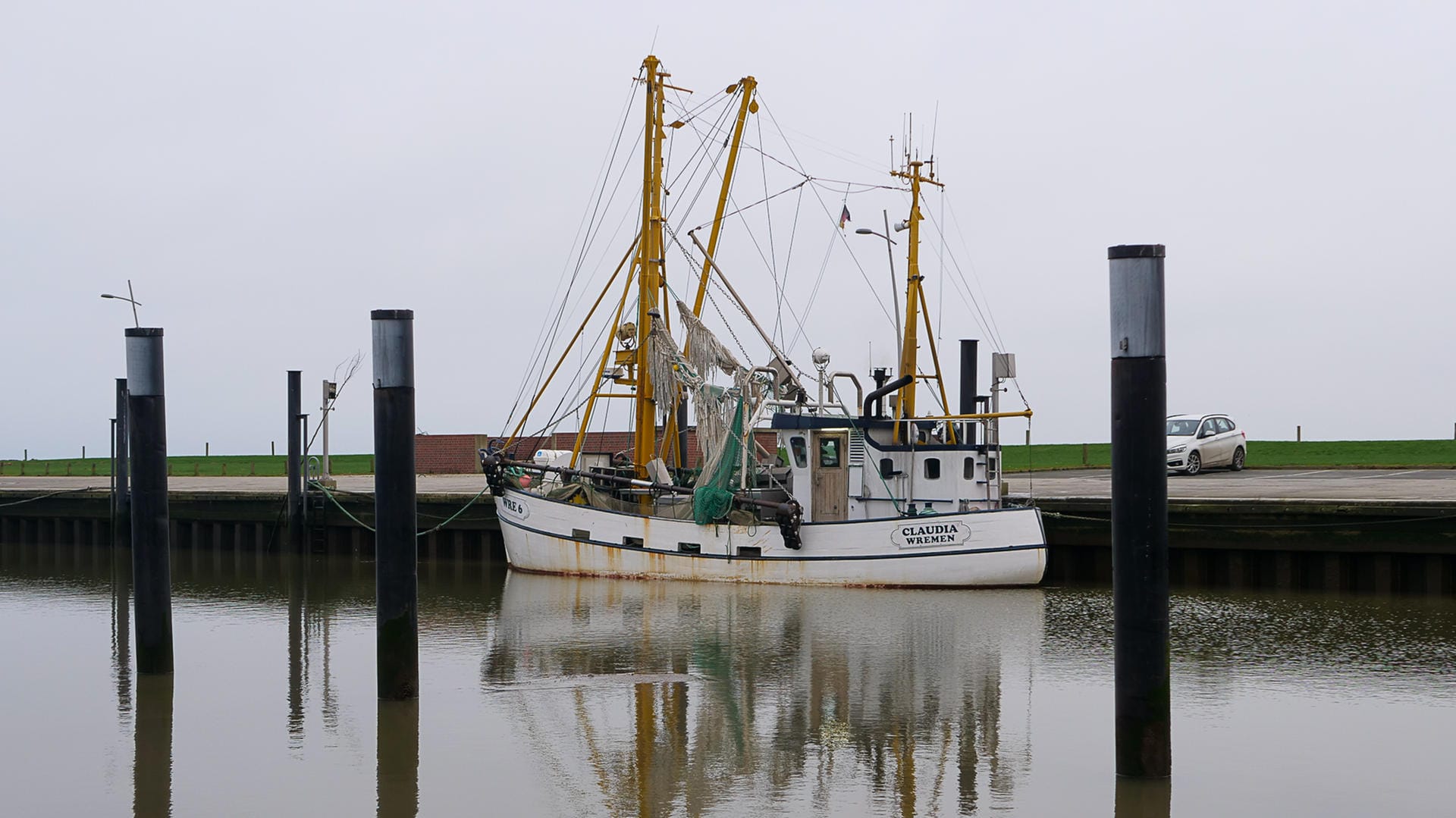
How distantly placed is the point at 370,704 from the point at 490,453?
44.0 feet

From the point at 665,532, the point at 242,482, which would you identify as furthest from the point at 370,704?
the point at 242,482

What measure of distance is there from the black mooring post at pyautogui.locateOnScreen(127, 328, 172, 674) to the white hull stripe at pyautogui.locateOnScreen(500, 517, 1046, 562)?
37.1ft

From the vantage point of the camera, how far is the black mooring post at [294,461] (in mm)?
29359

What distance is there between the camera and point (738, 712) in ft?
40.3

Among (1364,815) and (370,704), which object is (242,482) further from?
(1364,815)

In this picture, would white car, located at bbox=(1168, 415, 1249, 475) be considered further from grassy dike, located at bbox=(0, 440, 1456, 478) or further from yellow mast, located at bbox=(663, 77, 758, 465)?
yellow mast, located at bbox=(663, 77, 758, 465)

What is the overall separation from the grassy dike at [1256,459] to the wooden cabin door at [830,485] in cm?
429

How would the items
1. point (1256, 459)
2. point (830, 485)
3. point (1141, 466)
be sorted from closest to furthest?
1. point (1141, 466)
2. point (830, 485)
3. point (1256, 459)

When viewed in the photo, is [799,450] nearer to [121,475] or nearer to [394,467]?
[394,467]

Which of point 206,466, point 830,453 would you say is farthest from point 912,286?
point 206,466

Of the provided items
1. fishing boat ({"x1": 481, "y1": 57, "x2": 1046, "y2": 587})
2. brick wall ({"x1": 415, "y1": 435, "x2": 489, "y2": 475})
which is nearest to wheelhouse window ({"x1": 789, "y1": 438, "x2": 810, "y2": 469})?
fishing boat ({"x1": 481, "y1": 57, "x2": 1046, "y2": 587})

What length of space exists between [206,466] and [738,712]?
5013 cm

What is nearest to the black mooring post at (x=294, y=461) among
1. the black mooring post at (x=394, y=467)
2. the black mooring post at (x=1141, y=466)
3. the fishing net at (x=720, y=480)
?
the fishing net at (x=720, y=480)

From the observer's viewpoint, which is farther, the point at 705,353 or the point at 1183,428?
the point at 1183,428
